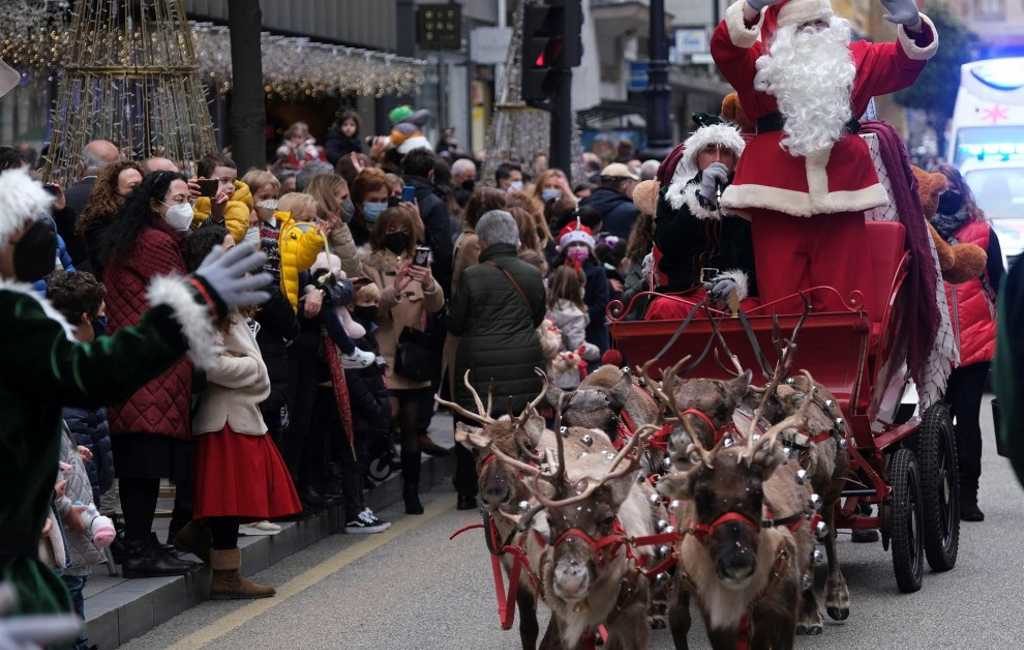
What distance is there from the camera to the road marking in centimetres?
850

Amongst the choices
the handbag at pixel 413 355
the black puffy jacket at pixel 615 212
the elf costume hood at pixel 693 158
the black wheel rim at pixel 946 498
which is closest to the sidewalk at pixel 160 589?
the handbag at pixel 413 355

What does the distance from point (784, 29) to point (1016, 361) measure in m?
5.72

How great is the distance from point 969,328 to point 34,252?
822 centimetres

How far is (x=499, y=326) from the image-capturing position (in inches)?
452

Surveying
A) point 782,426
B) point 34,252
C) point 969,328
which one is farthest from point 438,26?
point 34,252

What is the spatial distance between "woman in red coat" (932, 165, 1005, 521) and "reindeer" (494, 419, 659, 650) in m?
5.10

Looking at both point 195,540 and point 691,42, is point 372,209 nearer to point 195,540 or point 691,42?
point 195,540

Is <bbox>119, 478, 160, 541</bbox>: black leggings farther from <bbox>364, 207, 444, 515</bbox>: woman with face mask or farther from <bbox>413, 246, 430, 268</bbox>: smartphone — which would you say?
<bbox>413, 246, 430, 268</bbox>: smartphone

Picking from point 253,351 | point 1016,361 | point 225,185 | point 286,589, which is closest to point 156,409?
point 253,351

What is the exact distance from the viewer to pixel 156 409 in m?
8.80

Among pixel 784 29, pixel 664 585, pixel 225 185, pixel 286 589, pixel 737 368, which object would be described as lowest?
pixel 286 589

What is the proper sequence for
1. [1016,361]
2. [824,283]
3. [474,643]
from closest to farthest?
[1016,361] < [474,643] < [824,283]

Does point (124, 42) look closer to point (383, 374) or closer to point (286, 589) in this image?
point (383, 374)

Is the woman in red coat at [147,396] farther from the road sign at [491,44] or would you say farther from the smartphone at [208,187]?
the road sign at [491,44]
